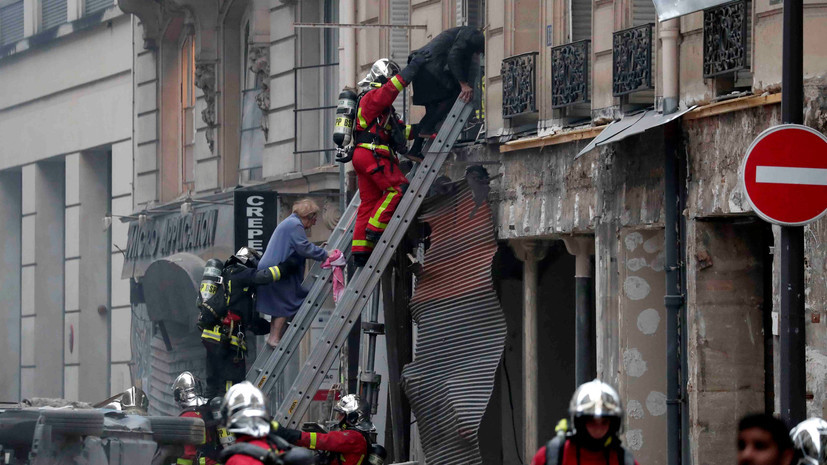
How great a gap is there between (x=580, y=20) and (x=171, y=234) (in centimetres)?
1062

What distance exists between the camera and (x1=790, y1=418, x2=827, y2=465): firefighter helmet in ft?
24.2

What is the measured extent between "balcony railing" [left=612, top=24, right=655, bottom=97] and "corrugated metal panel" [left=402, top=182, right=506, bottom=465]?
7.59 ft

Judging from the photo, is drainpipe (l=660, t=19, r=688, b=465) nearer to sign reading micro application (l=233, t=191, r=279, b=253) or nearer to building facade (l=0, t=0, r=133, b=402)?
sign reading micro application (l=233, t=191, r=279, b=253)

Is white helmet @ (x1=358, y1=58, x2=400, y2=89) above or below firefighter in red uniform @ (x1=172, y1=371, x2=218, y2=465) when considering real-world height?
above

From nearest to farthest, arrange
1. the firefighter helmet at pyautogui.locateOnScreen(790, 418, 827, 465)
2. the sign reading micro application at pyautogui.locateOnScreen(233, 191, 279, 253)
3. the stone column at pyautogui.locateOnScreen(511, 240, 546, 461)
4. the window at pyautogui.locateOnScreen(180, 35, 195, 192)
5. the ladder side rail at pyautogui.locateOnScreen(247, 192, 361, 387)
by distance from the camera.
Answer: the firefighter helmet at pyautogui.locateOnScreen(790, 418, 827, 465) < the ladder side rail at pyautogui.locateOnScreen(247, 192, 361, 387) < the stone column at pyautogui.locateOnScreen(511, 240, 546, 461) < the sign reading micro application at pyautogui.locateOnScreen(233, 191, 279, 253) < the window at pyautogui.locateOnScreen(180, 35, 195, 192)

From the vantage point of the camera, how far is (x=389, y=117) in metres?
15.3

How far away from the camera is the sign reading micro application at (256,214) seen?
68.4 feet

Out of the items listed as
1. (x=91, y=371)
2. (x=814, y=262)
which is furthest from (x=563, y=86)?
(x=91, y=371)

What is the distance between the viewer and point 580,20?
1492 centimetres

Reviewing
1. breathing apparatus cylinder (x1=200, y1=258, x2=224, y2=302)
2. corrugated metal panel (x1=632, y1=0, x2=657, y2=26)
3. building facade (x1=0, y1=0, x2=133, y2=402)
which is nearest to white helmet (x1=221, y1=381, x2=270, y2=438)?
corrugated metal panel (x1=632, y1=0, x2=657, y2=26)

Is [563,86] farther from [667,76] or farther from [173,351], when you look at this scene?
[173,351]

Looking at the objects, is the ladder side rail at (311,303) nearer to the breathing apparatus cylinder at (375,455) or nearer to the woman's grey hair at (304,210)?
the woman's grey hair at (304,210)

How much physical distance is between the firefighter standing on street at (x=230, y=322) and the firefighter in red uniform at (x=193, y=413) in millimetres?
188

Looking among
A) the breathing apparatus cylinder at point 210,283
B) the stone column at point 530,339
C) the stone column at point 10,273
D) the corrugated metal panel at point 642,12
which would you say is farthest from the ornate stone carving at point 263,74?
the stone column at point 10,273
